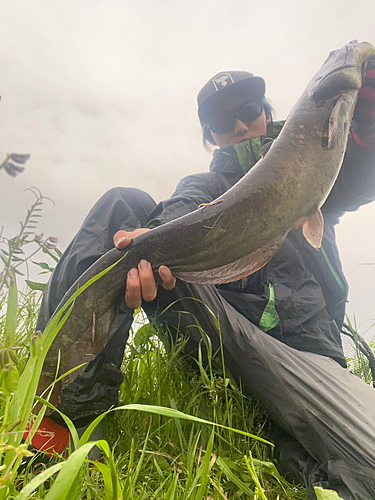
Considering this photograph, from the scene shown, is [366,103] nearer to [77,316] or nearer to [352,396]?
[352,396]

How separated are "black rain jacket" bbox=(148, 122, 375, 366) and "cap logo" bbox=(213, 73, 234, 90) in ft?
2.34

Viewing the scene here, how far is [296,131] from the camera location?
178 cm

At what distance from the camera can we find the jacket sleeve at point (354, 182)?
2609 millimetres

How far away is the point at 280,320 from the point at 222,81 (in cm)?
243

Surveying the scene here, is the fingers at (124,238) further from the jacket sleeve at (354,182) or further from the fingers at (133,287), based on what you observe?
the jacket sleeve at (354,182)

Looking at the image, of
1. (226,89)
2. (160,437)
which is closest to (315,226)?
(160,437)

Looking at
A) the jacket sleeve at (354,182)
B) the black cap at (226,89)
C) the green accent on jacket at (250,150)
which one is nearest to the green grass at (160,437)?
the green accent on jacket at (250,150)

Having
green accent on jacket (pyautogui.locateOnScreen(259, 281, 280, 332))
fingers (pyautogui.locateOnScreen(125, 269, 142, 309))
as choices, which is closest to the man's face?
green accent on jacket (pyautogui.locateOnScreen(259, 281, 280, 332))

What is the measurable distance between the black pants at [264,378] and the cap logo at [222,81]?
1.62 meters

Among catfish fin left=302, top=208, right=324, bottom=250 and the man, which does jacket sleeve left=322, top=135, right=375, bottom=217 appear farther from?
catfish fin left=302, top=208, right=324, bottom=250

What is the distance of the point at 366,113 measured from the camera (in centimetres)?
222

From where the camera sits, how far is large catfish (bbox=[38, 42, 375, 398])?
1.60 meters

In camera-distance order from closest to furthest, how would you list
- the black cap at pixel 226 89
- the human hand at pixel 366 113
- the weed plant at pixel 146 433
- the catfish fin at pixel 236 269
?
the weed plant at pixel 146 433
the catfish fin at pixel 236 269
the human hand at pixel 366 113
the black cap at pixel 226 89

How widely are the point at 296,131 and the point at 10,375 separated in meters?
1.81
